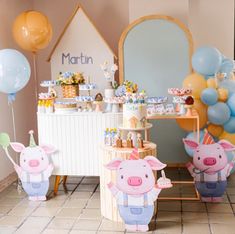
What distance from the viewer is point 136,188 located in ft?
10.2

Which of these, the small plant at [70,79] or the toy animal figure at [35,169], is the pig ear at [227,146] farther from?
the toy animal figure at [35,169]

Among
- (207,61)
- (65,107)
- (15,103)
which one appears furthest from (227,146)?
(15,103)

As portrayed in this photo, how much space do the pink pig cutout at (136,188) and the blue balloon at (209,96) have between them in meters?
1.13

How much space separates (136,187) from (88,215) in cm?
64

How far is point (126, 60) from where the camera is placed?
463 cm

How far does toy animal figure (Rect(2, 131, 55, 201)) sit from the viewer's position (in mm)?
3811

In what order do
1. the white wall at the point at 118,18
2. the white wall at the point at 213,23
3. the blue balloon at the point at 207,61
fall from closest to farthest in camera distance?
1. the blue balloon at the point at 207,61
2. the white wall at the point at 118,18
3. the white wall at the point at 213,23

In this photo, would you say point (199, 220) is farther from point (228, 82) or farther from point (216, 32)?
point (216, 32)

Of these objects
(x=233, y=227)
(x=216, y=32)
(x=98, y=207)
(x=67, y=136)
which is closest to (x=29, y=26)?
(x=67, y=136)

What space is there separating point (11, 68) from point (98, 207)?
1448 millimetres

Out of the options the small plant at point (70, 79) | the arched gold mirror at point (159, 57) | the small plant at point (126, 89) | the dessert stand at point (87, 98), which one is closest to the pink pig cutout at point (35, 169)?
the dessert stand at point (87, 98)

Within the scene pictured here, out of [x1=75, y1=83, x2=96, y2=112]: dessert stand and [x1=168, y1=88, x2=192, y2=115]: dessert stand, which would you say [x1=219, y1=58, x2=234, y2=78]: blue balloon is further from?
[x1=75, y1=83, x2=96, y2=112]: dessert stand

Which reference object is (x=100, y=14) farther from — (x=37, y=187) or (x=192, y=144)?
(x=37, y=187)

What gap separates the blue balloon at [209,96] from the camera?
156 inches
